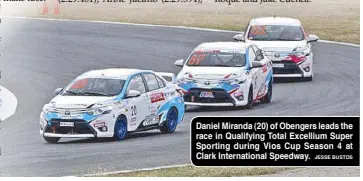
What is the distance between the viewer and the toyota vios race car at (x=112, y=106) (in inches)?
1192

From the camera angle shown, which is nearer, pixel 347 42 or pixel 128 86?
pixel 128 86

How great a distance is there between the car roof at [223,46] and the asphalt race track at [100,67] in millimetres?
224

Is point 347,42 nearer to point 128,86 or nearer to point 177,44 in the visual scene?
point 177,44

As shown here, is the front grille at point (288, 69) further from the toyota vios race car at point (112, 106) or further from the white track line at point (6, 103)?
the white track line at point (6, 103)

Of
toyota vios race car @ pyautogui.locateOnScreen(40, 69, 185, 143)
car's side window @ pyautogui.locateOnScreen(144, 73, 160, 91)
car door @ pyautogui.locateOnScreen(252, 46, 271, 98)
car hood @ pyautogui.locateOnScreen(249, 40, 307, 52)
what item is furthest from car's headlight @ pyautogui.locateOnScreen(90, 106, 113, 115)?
car hood @ pyautogui.locateOnScreen(249, 40, 307, 52)

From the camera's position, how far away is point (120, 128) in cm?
3075

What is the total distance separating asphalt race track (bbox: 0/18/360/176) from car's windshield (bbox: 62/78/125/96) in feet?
1.07

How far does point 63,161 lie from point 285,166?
11.3ft

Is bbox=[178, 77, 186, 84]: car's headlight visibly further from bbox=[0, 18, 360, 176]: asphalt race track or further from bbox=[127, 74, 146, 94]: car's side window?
bbox=[127, 74, 146, 94]: car's side window

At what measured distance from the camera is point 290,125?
2888 centimetres

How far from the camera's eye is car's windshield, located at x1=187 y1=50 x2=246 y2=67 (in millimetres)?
32906

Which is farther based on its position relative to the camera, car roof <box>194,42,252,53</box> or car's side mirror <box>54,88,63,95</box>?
car roof <box>194,42,252,53</box>

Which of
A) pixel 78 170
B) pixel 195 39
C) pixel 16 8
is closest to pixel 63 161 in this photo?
pixel 78 170
